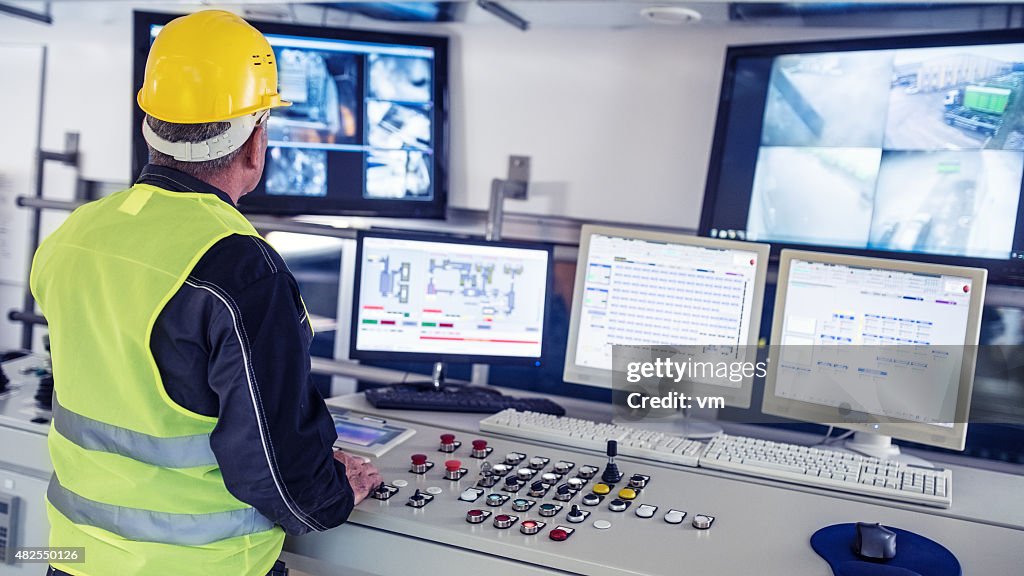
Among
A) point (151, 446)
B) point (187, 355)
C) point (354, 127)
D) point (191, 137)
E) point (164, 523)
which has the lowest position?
point (164, 523)

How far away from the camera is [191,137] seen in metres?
1.33

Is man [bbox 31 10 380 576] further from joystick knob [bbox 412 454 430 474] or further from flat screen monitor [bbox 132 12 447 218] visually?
flat screen monitor [bbox 132 12 447 218]

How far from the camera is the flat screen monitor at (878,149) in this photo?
1.89m

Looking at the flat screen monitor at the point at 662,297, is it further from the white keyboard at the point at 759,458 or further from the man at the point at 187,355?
the man at the point at 187,355

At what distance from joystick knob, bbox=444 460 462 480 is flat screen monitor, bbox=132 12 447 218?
1.07 metres

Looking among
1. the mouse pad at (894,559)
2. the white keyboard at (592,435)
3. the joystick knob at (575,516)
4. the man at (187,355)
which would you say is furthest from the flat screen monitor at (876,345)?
the man at (187,355)

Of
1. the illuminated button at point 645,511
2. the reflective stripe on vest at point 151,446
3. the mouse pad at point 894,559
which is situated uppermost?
the reflective stripe on vest at point 151,446

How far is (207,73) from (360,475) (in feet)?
2.31

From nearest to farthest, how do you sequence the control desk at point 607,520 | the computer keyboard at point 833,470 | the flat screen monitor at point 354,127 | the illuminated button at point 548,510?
the control desk at point 607,520 → the illuminated button at point 548,510 → the computer keyboard at point 833,470 → the flat screen monitor at point 354,127

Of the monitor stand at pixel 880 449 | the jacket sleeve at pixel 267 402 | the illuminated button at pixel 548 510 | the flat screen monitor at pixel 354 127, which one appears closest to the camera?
the jacket sleeve at pixel 267 402

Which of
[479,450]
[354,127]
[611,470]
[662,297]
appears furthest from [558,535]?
[354,127]

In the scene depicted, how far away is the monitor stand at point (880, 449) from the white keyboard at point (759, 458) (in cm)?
5

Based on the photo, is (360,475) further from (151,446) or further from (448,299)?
(448,299)

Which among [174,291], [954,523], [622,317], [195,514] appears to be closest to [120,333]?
[174,291]
